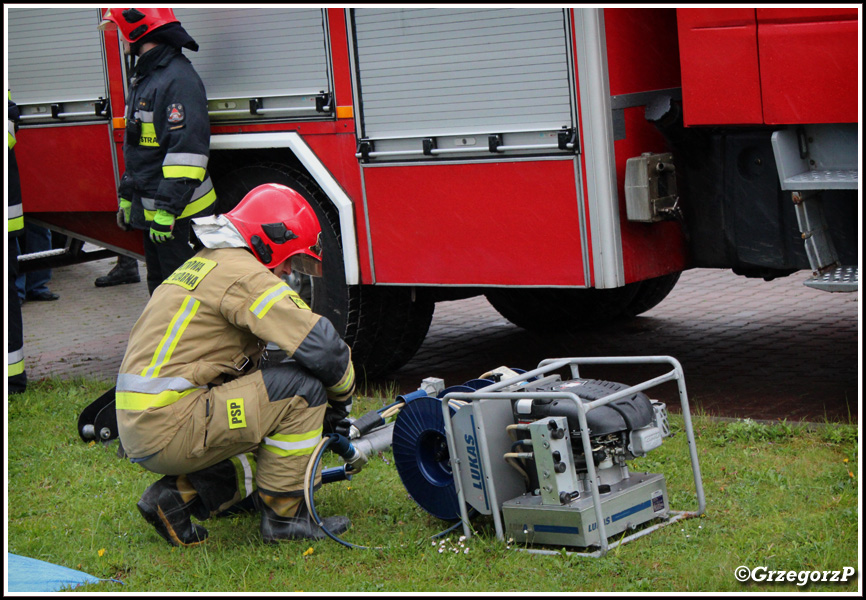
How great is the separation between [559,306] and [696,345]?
3.07 feet

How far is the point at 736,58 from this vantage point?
4535 mm

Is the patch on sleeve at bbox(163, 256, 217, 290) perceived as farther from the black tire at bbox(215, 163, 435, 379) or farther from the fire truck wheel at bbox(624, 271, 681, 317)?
the fire truck wheel at bbox(624, 271, 681, 317)

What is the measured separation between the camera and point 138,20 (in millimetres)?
5816

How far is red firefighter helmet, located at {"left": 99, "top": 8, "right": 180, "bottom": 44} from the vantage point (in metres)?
5.81

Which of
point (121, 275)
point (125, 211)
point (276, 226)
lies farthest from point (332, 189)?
point (121, 275)

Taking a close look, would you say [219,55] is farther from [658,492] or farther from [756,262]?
[658,492]

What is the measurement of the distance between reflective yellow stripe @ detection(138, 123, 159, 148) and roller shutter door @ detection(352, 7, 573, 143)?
1.24 meters

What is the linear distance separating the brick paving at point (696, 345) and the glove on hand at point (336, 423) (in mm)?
1940

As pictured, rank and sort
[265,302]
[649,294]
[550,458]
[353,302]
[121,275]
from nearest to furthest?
[550,458] < [265,302] < [353,302] < [649,294] < [121,275]

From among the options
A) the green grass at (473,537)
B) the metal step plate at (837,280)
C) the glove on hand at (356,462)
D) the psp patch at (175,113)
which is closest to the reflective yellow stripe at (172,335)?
the green grass at (473,537)

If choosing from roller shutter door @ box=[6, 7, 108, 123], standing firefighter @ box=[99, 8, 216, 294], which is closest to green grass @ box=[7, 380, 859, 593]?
standing firefighter @ box=[99, 8, 216, 294]

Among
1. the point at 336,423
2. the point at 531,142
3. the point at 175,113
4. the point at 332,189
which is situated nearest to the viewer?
the point at 336,423

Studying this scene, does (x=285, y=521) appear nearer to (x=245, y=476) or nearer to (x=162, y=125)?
(x=245, y=476)

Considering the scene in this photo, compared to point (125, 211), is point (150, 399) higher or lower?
lower
